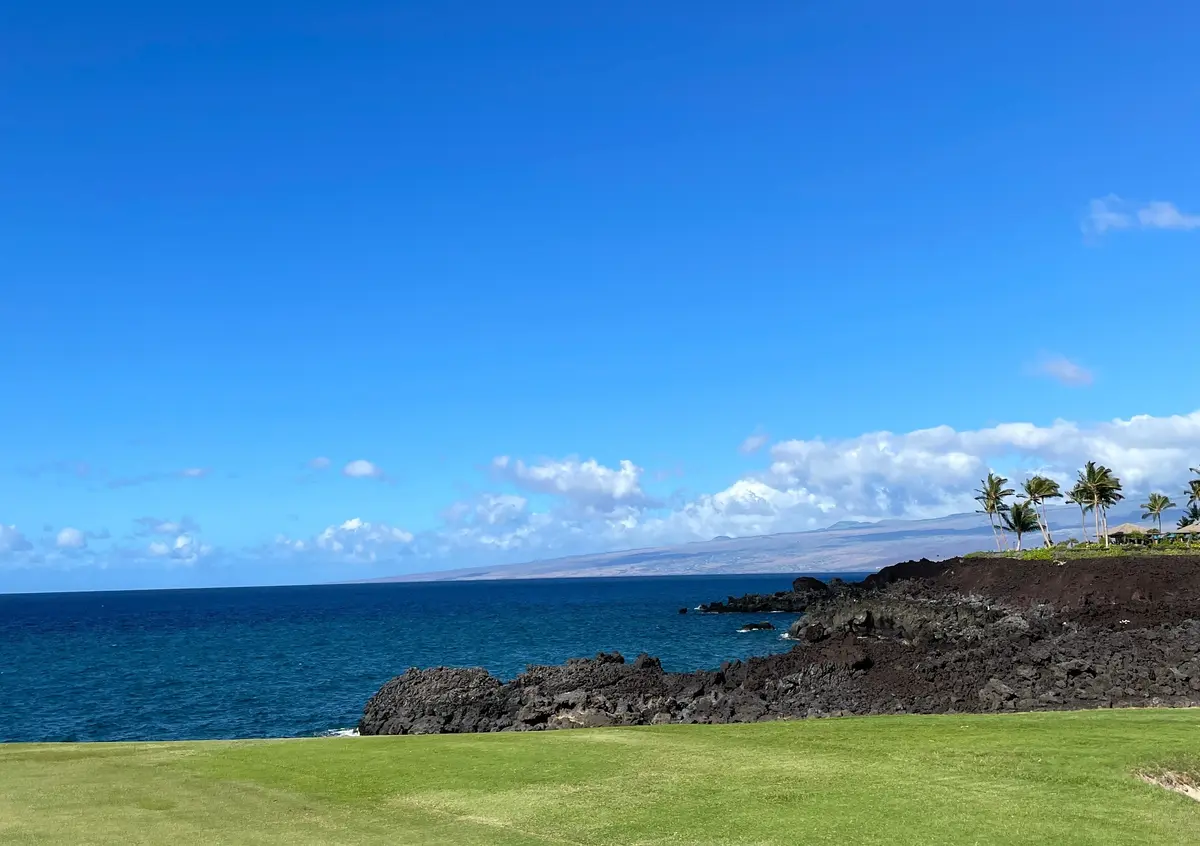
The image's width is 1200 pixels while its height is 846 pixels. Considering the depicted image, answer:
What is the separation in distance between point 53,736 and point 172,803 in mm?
33997

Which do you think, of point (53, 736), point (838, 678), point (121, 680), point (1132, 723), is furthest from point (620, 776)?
point (121, 680)

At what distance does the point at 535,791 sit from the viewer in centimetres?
1535

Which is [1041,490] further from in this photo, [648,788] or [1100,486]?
[648,788]

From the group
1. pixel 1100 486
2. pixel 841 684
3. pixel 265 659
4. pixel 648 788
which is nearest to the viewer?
pixel 648 788

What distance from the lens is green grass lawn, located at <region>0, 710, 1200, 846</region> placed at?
12867mm

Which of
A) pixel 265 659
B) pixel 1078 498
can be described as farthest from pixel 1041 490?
pixel 265 659

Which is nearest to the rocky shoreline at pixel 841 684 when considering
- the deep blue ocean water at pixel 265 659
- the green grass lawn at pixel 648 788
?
the deep blue ocean water at pixel 265 659

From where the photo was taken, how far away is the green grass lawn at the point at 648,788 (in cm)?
1287

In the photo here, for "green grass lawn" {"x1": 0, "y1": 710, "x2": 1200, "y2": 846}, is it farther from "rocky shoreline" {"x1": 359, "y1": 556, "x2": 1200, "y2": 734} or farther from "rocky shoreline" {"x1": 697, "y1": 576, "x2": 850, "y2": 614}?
"rocky shoreline" {"x1": 697, "y1": 576, "x2": 850, "y2": 614}

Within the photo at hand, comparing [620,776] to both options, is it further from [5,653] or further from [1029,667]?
[5,653]

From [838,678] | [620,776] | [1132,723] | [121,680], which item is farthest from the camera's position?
[121,680]

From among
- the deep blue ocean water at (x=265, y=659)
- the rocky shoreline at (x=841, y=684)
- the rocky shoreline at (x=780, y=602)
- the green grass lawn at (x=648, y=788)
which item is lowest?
the rocky shoreline at (x=780, y=602)

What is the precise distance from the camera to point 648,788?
15289mm

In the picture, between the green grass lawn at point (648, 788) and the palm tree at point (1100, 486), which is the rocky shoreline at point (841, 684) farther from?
the palm tree at point (1100, 486)
